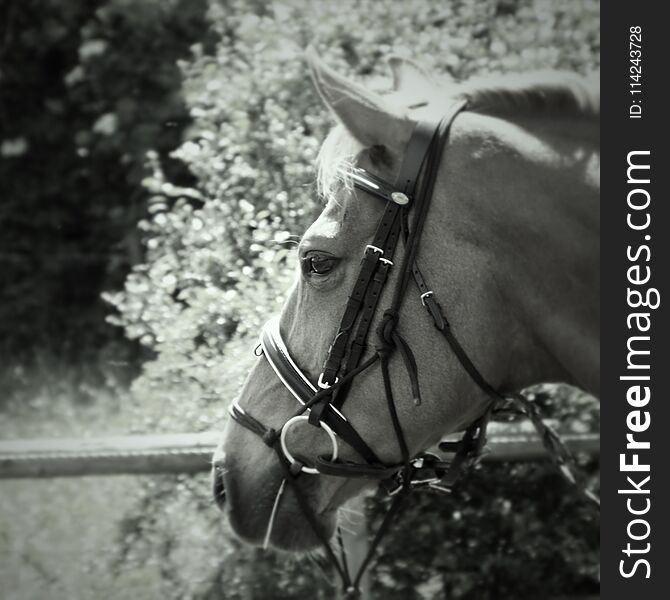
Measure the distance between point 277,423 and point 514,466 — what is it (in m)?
1.64

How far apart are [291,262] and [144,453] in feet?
3.37

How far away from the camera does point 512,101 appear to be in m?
2.22

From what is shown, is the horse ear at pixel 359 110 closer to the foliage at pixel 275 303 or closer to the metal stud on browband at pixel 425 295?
the metal stud on browband at pixel 425 295

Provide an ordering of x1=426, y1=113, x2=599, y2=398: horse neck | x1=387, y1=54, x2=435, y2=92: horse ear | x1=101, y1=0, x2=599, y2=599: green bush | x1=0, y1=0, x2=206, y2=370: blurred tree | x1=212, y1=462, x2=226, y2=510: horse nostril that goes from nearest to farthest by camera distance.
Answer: x1=426, y1=113, x2=599, y2=398: horse neck → x1=212, y1=462, x2=226, y2=510: horse nostril → x1=387, y1=54, x2=435, y2=92: horse ear → x1=101, y1=0, x2=599, y2=599: green bush → x1=0, y1=0, x2=206, y2=370: blurred tree

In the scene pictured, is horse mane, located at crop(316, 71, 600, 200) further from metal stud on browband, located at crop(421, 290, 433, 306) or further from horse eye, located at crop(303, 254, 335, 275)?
metal stud on browband, located at crop(421, 290, 433, 306)

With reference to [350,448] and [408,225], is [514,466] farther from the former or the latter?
[408,225]

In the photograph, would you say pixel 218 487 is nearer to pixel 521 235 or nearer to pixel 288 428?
pixel 288 428

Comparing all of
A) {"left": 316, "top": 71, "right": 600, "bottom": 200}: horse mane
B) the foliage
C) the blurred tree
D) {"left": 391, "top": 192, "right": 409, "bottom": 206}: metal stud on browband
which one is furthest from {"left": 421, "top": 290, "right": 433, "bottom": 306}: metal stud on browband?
the blurred tree

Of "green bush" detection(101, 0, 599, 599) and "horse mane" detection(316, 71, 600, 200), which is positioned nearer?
"horse mane" detection(316, 71, 600, 200)

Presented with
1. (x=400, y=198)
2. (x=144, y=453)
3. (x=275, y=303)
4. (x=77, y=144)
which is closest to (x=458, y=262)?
(x=400, y=198)

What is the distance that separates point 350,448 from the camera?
2258 mm

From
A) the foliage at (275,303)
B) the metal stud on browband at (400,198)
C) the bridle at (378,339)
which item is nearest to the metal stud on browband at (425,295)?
the bridle at (378,339)

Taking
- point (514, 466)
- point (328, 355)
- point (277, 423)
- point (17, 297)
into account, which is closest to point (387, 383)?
point (328, 355)

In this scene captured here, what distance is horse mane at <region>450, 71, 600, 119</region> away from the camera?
7.07 feet
